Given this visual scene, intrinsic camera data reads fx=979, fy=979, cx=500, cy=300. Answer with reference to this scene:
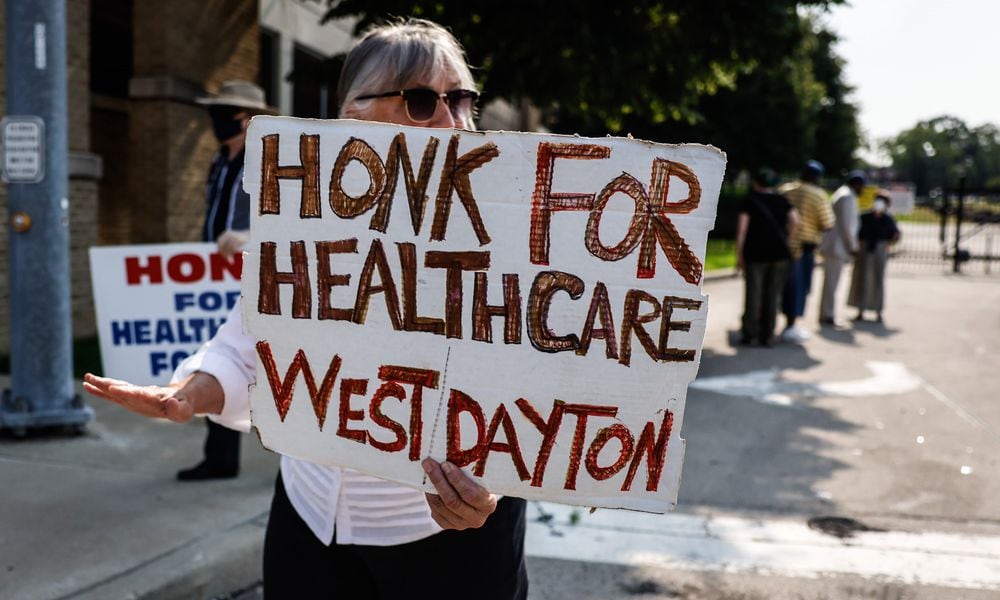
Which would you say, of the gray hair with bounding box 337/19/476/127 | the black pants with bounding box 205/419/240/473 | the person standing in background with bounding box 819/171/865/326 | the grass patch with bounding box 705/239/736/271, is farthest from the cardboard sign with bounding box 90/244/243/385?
the grass patch with bounding box 705/239/736/271

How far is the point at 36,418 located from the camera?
545cm

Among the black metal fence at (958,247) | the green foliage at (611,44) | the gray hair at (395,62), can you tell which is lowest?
the black metal fence at (958,247)

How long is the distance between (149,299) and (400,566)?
11.5 ft

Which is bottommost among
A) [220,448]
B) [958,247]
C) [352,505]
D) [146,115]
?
[220,448]

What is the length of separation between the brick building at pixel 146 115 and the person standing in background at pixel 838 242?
635 cm

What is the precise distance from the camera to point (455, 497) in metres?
1.75

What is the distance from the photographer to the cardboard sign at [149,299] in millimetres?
4961

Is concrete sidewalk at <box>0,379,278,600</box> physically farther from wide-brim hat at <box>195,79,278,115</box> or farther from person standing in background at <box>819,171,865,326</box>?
person standing in background at <box>819,171,865,326</box>

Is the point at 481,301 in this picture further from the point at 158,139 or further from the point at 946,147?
the point at 946,147

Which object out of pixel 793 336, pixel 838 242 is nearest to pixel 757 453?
pixel 793 336

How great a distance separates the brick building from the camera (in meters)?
9.36

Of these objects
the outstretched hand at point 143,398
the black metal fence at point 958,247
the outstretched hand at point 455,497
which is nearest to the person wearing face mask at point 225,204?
the outstretched hand at point 143,398

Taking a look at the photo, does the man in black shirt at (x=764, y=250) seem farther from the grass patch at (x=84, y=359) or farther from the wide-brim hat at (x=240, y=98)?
the grass patch at (x=84, y=359)

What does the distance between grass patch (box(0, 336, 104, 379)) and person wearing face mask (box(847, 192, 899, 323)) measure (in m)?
9.38
